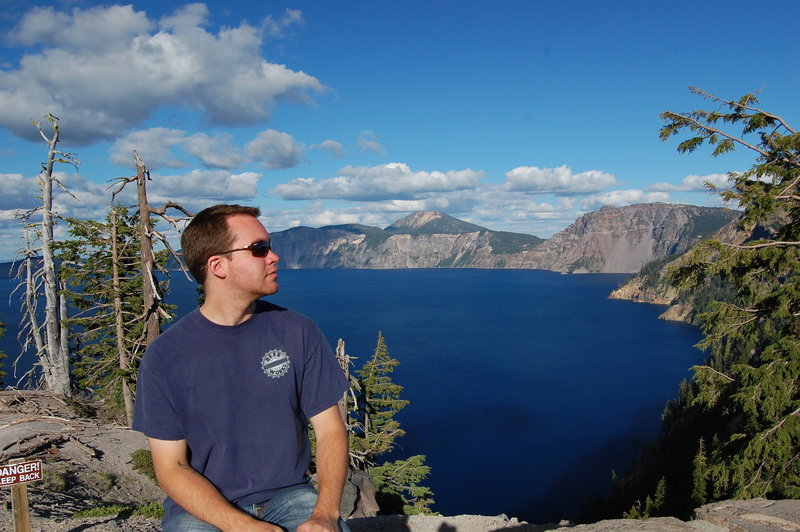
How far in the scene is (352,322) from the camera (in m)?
103

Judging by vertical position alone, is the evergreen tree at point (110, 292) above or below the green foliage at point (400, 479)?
above

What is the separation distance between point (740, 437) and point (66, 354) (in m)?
21.4

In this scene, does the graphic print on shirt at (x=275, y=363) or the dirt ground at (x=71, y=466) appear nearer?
the graphic print on shirt at (x=275, y=363)

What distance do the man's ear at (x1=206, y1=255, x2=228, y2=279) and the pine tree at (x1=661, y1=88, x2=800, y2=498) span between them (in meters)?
10.7

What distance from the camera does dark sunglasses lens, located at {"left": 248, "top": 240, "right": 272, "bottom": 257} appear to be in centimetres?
290

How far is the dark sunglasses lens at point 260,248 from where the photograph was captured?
290cm

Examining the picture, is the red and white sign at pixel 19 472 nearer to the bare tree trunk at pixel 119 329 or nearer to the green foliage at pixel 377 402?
the bare tree trunk at pixel 119 329

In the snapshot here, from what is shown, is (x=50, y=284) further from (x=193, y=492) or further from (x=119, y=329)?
(x=193, y=492)

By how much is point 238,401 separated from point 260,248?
824 mm

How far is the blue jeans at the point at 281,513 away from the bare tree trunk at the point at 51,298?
18595 millimetres

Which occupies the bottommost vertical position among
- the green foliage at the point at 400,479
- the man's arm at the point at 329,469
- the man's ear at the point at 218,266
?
the green foliage at the point at 400,479

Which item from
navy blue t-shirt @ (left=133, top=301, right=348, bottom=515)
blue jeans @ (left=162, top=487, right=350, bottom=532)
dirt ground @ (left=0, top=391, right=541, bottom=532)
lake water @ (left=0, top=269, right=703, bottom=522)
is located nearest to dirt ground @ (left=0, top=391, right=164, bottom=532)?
dirt ground @ (left=0, top=391, right=541, bottom=532)

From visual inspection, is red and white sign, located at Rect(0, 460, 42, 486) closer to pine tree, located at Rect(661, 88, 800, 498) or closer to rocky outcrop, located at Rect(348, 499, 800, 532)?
rocky outcrop, located at Rect(348, 499, 800, 532)

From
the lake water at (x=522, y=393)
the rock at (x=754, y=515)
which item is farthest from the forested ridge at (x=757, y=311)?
the lake water at (x=522, y=393)
